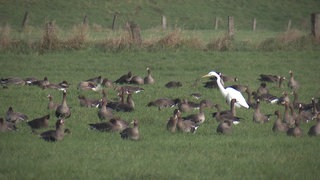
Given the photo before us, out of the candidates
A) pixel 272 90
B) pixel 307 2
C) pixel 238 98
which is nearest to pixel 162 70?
pixel 272 90

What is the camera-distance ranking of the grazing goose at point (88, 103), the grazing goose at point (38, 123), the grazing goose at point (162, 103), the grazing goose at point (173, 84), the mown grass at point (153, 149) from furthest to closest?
1. the grazing goose at point (173, 84)
2. the grazing goose at point (88, 103)
3. the grazing goose at point (162, 103)
4. the grazing goose at point (38, 123)
5. the mown grass at point (153, 149)

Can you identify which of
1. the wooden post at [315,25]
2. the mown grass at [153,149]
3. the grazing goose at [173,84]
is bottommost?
the mown grass at [153,149]

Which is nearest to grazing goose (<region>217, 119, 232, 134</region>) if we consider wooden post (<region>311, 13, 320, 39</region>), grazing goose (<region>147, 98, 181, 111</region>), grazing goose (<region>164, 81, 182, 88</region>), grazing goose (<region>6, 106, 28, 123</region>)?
grazing goose (<region>147, 98, 181, 111</region>)

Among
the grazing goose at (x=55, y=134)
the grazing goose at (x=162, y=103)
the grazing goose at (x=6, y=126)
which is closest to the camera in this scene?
the grazing goose at (x=55, y=134)

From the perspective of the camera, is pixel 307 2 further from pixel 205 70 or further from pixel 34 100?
pixel 34 100

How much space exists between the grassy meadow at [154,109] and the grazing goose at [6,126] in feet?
0.51

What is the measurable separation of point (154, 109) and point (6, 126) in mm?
4367

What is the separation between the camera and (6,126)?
1431 centimetres

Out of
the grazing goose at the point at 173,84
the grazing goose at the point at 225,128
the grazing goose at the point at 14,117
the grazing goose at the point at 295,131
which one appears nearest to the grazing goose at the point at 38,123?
the grazing goose at the point at 14,117

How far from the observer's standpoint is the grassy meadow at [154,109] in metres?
11.4

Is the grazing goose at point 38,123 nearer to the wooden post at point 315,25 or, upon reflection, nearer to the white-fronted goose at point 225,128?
the white-fronted goose at point 225,128

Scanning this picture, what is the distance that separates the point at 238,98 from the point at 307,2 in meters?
50.2

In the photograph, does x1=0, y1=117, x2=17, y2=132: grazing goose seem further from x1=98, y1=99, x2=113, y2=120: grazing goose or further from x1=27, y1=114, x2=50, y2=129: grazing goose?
x1=98, y1=99, x2=113, y2=120: grazing goose

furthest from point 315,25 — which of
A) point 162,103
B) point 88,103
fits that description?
point 88,103
